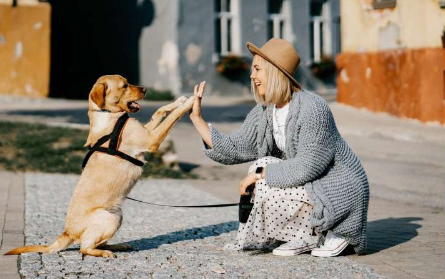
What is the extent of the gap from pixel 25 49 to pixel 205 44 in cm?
576

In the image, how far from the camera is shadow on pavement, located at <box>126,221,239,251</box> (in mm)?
6290

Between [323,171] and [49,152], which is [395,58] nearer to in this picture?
[49,152]

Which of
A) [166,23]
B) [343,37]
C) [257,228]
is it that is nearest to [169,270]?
[257,228]

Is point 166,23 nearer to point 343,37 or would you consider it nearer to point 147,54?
point 147,54

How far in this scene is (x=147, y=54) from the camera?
24766 millimetres

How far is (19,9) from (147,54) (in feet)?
16.5

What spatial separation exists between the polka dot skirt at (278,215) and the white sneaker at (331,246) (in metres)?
0.07

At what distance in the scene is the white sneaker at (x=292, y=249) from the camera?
5807mm

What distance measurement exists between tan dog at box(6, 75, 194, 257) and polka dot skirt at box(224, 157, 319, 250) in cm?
81

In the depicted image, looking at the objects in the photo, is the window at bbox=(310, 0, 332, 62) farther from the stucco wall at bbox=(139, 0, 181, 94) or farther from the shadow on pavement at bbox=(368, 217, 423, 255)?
the shadow on pavement at bbox=(368, 217, 423, 255)

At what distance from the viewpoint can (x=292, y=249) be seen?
229 inches

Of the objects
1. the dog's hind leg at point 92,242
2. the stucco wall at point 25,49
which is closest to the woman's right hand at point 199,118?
the dog's hind leg at point 92,242

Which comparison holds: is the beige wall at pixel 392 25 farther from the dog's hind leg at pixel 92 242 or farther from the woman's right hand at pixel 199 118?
the dog's hind leg at pixel 92 242

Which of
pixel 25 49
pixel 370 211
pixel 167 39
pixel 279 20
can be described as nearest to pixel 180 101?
pixel 370 211
